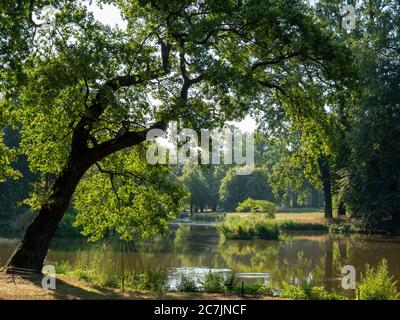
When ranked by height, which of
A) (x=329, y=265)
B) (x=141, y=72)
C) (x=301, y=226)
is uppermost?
(x=141, y=72)

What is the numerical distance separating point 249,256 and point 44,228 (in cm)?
1562

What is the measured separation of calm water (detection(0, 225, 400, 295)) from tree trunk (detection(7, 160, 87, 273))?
3.45 meters

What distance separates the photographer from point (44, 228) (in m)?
14.8

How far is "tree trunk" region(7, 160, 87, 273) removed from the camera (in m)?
14.5

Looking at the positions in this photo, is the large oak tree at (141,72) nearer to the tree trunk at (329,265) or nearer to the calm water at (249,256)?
the calm water at (249,256)

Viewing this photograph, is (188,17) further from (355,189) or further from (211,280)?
(355,189)

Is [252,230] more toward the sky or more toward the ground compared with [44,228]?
more toward the ground

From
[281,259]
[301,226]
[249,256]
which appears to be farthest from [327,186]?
[281,259]

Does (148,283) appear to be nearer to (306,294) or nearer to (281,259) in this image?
(306,294)

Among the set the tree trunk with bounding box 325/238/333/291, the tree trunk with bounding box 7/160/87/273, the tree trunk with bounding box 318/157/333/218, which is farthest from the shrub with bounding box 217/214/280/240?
the tree trunk with bounding box 7/160/87/273

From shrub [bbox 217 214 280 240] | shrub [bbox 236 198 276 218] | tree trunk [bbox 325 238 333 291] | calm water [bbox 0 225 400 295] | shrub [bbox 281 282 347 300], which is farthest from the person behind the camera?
shrub [bbox 236 198 276 218]

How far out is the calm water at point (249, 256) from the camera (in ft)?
70.6

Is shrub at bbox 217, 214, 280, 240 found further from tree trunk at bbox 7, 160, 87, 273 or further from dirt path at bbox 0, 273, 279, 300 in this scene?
dirt path at bbox 0, 273, 279, 300
